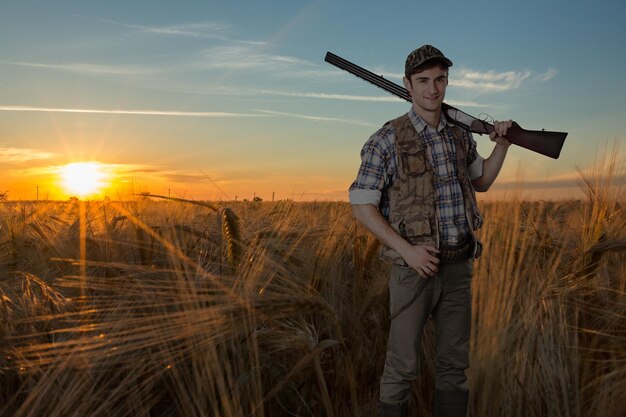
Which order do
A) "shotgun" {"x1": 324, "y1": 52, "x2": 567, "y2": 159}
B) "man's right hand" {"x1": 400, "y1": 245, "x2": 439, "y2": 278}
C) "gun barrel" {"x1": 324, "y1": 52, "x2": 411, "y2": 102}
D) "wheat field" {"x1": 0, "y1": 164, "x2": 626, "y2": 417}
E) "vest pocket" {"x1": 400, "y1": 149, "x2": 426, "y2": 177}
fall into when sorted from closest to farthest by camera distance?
"wheat field" {"x1": 0, "y1": 164, "x2": 626, "y2": 417} < "man's right hand" {"x1": 400, "y1": 245, "x2": 439, "y2": 278} < "vest pocket" {"x1": 400, "y1": 149, "x2": 426, "y2": 177} < "shotgun" {"x1": 324, "y1": 52, "x2": 567, "y2": 159} < "gun barrel" {"x1": 324, "y1": 52, "x2": 411, "y2": 102}

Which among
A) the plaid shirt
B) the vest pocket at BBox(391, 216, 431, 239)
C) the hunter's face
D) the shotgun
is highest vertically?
the hunter's face

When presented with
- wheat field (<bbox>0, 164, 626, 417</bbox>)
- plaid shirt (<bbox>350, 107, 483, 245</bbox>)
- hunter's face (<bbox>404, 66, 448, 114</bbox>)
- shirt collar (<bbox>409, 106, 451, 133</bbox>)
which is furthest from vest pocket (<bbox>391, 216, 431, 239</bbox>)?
hunter's face (<bbox>404, 66, 448, 114</bbox>)

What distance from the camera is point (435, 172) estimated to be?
104 inches

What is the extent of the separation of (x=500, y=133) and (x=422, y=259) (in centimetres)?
87

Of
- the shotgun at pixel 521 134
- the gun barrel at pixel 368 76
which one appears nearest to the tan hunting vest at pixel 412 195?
the shotgun at pixel 521 134

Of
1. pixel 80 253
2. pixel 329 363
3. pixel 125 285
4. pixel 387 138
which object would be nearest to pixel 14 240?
pixel 80 253

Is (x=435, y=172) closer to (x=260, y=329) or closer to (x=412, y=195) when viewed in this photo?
(x=412, y=195)

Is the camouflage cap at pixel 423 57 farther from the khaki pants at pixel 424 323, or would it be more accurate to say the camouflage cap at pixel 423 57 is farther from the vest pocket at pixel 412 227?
the khaki pants at pixel 424 323

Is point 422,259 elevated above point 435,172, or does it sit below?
below

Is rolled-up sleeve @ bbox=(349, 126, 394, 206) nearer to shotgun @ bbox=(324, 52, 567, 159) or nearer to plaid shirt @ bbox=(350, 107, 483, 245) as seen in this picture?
plaid shirt @ bbox=(350, 107, 483, 245)

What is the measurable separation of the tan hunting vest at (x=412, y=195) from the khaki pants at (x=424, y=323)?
145 millimetres

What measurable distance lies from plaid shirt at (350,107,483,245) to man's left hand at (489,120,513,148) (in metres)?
0.32

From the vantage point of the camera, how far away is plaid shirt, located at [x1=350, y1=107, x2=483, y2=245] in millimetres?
2594

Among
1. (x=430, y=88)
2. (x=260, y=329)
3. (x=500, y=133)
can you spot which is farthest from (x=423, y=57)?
(x=260, y=329)
